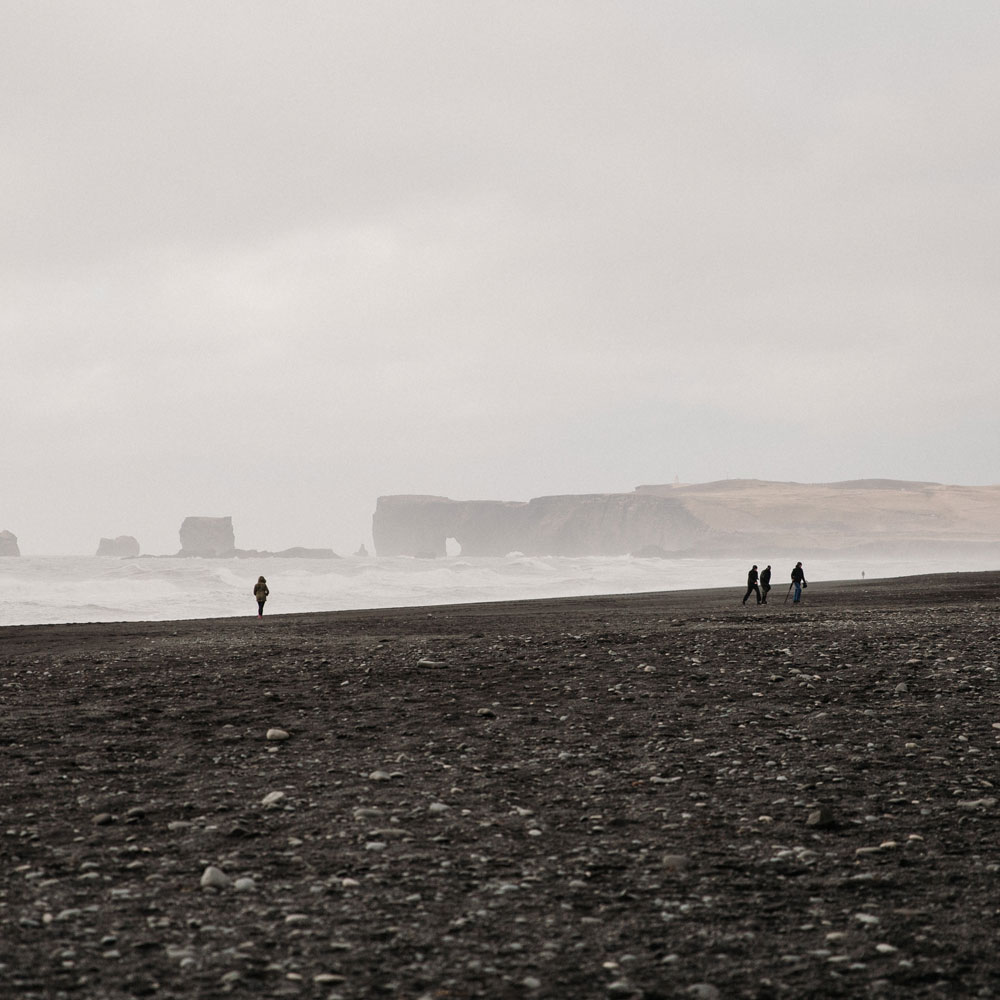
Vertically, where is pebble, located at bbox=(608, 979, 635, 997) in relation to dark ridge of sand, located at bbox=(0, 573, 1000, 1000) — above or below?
below

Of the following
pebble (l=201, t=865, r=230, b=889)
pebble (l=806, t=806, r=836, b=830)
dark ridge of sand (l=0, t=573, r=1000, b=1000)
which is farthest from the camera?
pebble (l=806, t=806, r=836, b=830)

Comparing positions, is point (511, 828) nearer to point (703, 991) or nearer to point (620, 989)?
point (620, 989)

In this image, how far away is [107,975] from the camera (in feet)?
17.6

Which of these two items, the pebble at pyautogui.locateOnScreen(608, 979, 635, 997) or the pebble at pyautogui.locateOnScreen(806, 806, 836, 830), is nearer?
the pebble at pyautogui.locateOnScreen(608, 979, 635, 997)

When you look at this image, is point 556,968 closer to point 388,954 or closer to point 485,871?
point 388,954

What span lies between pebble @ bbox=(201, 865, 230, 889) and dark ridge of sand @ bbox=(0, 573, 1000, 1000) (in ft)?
0.34

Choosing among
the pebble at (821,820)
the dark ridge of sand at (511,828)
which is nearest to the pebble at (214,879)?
the dark ridge of sand at (511,828)

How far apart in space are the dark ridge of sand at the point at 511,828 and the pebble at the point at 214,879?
10 centimetres

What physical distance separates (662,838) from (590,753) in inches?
108

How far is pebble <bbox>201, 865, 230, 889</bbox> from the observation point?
22.2 feet

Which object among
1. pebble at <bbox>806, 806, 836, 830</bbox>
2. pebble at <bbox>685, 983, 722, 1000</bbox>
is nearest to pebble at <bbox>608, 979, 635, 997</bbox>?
pebble at <bbox>685, 983, 722, 1000</bbox>

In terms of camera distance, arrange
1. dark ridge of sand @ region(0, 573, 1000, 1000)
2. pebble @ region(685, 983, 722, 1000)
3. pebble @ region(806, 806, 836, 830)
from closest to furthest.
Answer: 1. pebble @ region(685, 983, 722, 1000)
2. dark ridge of sand @ region(0, 573, 1000, 1000)
3. pebble @ region(806, 806, 836, 830)

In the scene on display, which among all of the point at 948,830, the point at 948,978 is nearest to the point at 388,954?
the point at 948,978

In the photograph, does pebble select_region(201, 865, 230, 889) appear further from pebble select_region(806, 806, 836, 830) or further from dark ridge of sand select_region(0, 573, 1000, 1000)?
pebble select_region(806, 806, 836, 830)
